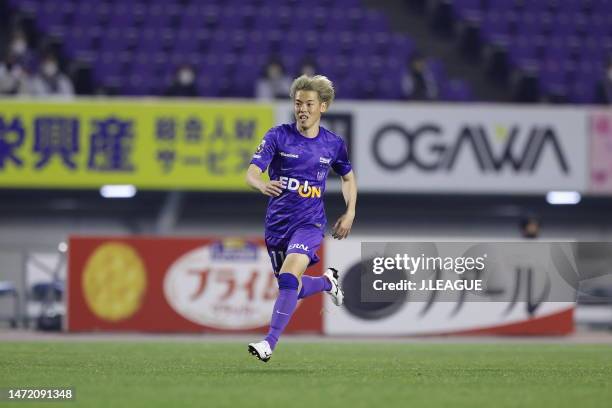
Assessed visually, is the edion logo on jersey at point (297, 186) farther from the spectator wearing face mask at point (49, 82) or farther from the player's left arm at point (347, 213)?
the spectator wearing face mask at point (49, 82)

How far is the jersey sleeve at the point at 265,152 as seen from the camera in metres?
9.09

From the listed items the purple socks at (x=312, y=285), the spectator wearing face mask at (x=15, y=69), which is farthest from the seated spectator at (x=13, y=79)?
the purple socks at (x=312, y=285)

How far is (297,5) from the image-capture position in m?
24.0

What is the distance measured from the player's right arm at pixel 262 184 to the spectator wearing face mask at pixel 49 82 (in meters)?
12.4

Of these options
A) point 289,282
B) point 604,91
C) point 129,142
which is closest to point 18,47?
point 129,142

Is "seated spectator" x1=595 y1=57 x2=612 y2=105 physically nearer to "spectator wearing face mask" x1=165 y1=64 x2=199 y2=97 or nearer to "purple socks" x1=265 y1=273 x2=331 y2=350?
"spectator wearing face mask" x1=165 y1=64 x2=199 y2=97

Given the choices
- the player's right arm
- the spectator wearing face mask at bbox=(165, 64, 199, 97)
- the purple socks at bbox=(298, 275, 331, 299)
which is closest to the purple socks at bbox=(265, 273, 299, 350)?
the purple socks at bbox=(298, 275, 331, 299)

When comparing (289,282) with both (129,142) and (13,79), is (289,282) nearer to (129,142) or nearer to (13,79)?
(129,142)

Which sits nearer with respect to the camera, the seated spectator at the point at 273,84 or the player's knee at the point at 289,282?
the player's knee at the point at 289,282

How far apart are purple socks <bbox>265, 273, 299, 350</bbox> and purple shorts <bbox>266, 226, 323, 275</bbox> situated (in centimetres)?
22

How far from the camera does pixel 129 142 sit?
20.5 m

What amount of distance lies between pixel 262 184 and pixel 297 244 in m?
0.71

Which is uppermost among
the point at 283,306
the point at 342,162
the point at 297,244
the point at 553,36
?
the point at 553,36

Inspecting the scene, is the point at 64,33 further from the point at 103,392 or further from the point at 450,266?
the point at 103,392
